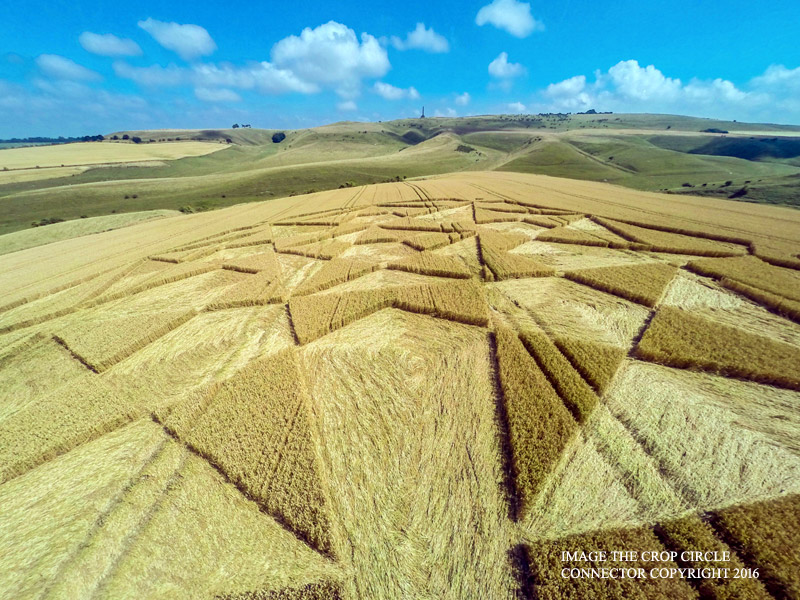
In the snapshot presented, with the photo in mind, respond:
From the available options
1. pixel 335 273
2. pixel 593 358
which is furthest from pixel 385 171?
pixel 593 358

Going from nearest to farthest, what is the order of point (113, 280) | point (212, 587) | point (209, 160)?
point (212, 587) < point (113, 280) < point (209, 160)

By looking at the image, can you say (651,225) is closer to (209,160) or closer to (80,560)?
(80,560)

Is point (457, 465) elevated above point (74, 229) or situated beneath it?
situated beneath

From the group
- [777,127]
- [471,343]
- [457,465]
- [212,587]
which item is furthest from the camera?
[777,127]

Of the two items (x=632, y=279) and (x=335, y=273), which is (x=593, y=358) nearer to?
(x=632, y=279)

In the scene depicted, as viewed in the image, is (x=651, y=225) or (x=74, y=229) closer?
(x=651, y=225)

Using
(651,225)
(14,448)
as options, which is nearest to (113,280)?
(14,448)

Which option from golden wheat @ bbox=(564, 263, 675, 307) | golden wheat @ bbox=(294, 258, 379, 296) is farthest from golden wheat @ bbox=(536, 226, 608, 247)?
golden wheat @ bbox=(294, 258, 379, 296)
